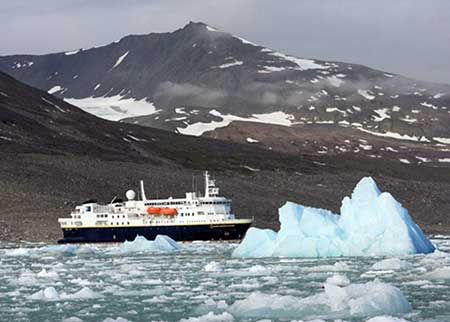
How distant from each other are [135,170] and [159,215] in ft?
94.5

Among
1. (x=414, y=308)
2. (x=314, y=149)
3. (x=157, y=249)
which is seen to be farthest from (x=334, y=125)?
(x=414, y=308)

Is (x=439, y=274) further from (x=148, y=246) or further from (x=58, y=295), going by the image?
(x=148, y=246)

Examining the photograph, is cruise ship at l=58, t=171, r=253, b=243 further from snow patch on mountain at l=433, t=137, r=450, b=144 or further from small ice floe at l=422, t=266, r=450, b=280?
snow patch on mountain at l=433, t=137, r=450, b=144

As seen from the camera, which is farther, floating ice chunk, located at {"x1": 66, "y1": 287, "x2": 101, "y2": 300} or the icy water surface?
floating ice chunk, located at {"x1": 66, "y1": 287, "x2": 101, "y2": 300}

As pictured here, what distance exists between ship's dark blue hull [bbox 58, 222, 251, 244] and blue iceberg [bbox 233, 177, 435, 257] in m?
17.1

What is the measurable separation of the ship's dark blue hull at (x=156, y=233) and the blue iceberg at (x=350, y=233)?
17061 mm

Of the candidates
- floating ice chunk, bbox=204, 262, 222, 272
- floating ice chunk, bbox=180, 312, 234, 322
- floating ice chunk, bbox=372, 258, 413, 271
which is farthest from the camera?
floating ice chunk, bbox=204, 262, 222, 272

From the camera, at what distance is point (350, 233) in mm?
44750

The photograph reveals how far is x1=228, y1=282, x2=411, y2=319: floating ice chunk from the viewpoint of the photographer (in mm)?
23891

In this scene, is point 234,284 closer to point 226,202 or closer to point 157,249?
point 157,249

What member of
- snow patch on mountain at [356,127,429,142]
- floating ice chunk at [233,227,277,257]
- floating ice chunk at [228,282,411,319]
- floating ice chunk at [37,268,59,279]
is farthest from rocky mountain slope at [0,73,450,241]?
floating ice chunk at [228,282,411,319]

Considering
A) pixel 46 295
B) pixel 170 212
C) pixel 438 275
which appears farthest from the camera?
pixel 170 212

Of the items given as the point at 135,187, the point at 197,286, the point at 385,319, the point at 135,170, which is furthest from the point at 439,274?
the point at 135,170

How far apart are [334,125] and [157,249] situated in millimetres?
144224
